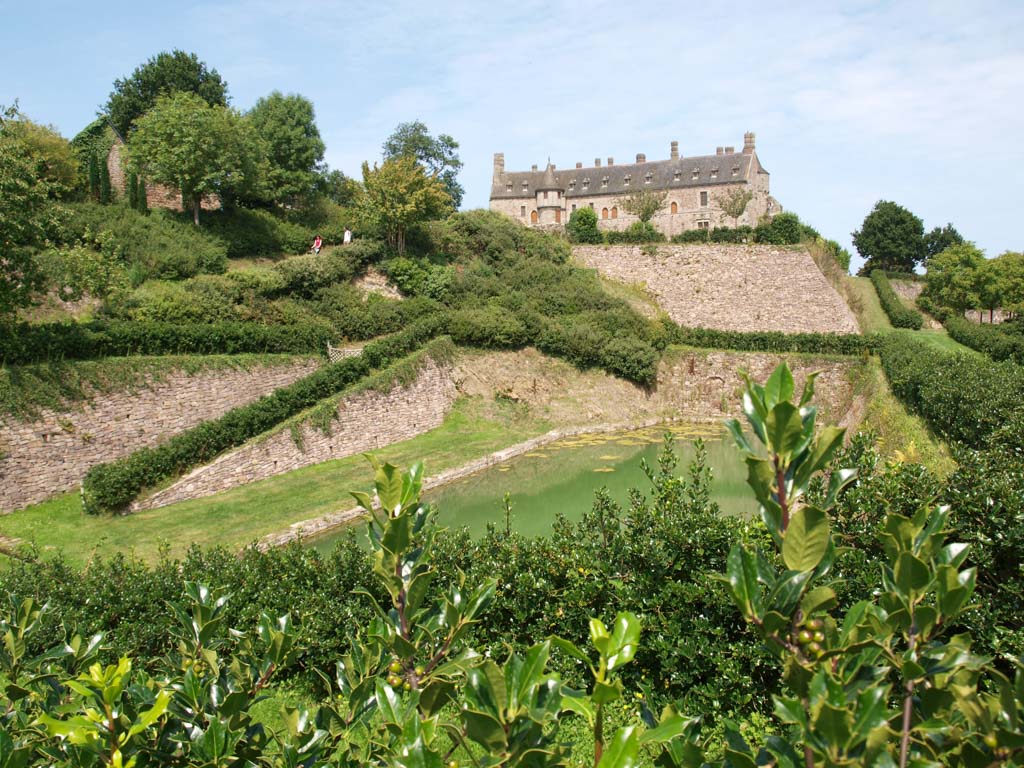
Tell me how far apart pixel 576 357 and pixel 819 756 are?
28340 millimetres

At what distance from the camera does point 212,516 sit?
16.4 meters

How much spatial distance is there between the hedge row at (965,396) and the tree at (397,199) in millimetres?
21384

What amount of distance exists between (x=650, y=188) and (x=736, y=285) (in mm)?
11338

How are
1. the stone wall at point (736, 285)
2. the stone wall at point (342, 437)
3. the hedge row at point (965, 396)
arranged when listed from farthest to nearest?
the stone wall at point (736, 285)
the stone wall at point (342, 437)
the hedge row at point (965, 396)

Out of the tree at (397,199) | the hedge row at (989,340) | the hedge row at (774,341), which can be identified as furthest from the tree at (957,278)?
the tree at (397,199)

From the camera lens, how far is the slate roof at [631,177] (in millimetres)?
Result: 42875

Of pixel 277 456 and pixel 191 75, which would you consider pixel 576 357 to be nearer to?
pixel 277 456

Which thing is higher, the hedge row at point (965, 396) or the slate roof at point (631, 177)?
the slate roof at point (631, 177)

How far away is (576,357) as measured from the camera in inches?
1182

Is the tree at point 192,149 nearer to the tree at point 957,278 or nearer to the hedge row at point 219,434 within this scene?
the hedge row at point 219,434

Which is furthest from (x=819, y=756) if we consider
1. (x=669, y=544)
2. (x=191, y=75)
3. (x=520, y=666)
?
(x=191, y=75)

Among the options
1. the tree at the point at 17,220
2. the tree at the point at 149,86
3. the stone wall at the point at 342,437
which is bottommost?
the stone wall at the point at 342,437

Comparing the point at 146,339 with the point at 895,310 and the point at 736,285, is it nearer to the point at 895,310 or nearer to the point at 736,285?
the point at 736,285

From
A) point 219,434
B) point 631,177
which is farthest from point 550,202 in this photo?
point 219,434
